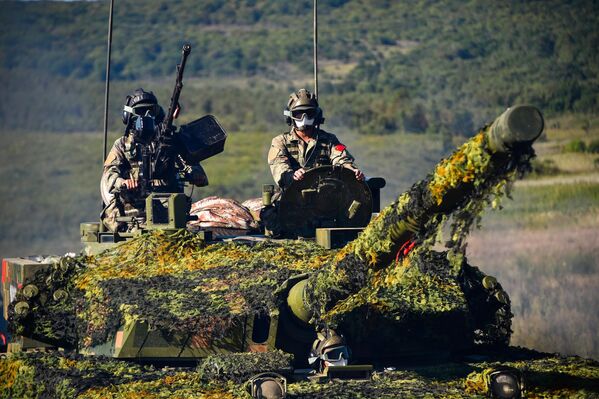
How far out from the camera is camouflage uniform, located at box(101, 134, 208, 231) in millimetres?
23062

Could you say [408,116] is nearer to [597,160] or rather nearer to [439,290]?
[597,160]

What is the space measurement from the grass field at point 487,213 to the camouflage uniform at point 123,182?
6242mm

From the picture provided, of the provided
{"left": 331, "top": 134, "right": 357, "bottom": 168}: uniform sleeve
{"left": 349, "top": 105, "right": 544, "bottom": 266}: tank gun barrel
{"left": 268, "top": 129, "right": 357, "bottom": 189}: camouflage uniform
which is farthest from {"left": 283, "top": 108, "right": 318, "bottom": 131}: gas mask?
{"left": 349, "top": 105, "right": 544, "bottom": 266}: tank gun barrel

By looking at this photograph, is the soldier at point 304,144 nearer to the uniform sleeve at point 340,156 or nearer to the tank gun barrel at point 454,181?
the uniform sleeve at point 340,156

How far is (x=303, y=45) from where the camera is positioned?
67062 mm

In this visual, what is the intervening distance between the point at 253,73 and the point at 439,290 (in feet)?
134

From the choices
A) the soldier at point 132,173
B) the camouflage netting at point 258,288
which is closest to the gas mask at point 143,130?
the soldier at point 132,173

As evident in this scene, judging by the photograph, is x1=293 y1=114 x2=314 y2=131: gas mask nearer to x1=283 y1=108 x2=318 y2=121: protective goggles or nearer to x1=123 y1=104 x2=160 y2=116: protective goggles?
x1=283 y1=108 x2=318 y2=121: protective goggles

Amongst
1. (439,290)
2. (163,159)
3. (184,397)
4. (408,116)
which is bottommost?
(184,397)

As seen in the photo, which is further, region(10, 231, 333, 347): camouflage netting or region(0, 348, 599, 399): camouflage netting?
region(10, 231, 333, 347): camouflage netting

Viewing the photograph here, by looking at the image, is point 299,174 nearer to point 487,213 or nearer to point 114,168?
point 114,168

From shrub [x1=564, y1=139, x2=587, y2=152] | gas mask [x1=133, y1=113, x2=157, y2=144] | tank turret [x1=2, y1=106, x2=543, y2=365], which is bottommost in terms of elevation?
tank turret [x1=2, y1=106, x2=543, y2=365]

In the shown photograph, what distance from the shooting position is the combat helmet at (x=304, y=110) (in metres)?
22.3

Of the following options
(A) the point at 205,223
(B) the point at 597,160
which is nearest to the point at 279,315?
(A) the point at 205,223
